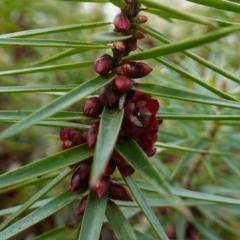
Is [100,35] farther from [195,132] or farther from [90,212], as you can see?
[195,132]

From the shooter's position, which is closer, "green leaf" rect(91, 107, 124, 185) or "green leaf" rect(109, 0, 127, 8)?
"green leaf" rect(91, 107, 124, 185)

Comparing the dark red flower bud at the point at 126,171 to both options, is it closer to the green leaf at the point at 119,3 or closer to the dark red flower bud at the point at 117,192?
the dark red flower bud at the point at 117,192

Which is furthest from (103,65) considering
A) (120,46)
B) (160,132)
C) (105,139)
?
(160,132)

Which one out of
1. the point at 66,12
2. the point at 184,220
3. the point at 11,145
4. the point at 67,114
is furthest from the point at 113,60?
the point at 66,12

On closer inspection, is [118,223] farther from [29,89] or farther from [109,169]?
[29,89]

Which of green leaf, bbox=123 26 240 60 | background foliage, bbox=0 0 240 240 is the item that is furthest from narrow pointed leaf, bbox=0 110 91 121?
green leaf, bbox=123 26 240 60

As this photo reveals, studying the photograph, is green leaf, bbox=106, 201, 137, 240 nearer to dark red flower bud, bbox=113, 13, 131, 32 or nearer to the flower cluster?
the flower cluster
